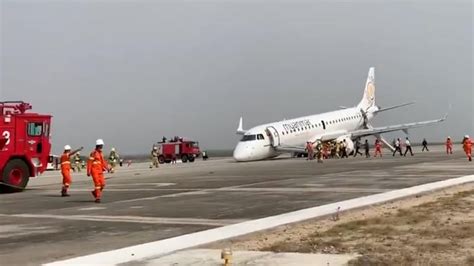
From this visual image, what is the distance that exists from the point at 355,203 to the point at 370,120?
52906mm

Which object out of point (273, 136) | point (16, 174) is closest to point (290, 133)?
point (273, 136)

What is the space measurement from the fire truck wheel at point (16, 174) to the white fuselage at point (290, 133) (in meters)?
25.6

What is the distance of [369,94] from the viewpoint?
69.0m

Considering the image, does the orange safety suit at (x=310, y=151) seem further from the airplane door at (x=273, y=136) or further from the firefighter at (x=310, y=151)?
the airplane door at (x=273, y=136)

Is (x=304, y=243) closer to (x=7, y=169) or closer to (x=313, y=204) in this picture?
(x=313, y=204)

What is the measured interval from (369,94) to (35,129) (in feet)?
172

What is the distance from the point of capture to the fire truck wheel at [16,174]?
69.7 feet

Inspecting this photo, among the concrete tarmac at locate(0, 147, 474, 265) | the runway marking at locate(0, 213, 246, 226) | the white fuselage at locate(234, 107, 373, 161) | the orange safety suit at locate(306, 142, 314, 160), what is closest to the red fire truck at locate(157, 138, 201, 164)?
the white fuselage at locate(234, 107, 373, 161)

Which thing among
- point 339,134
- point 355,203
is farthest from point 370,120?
point 355,203

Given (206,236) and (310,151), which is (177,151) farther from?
(206,236)

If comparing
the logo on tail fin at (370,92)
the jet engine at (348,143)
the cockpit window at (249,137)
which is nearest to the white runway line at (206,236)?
the cockpit window at (249,137)

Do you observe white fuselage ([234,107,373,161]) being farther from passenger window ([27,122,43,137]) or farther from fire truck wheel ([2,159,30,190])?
Result: fire truck wheel ([2,159,30,190])

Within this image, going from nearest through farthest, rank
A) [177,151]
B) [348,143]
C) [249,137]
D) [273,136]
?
1. [249,137]
2. [273,136]
3. [348,143]
4. [177,151]

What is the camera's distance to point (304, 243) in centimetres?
888
